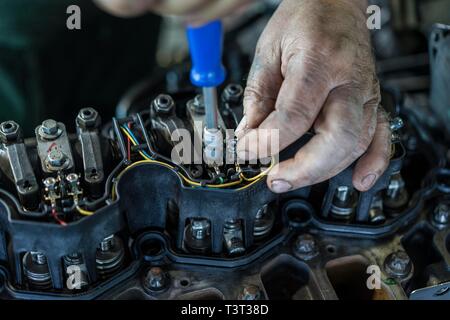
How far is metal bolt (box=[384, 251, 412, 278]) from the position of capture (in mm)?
1442

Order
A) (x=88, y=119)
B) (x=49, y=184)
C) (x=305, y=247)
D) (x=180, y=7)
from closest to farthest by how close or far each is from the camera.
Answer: (x=180, y=7) < (x=49, y=184) < (x=88, y=119) < (x=305, y=247)

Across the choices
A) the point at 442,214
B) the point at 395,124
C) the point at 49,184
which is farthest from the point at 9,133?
the point at 442,214

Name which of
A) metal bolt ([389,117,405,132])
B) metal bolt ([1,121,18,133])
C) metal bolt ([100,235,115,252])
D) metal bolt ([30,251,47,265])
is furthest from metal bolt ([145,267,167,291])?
metal bolt ([389,117,405,132])

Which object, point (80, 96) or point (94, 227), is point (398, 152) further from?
point (80, 96)

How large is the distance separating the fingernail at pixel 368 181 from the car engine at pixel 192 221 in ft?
0.15

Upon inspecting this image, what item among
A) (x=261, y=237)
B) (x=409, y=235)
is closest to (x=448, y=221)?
(x=409, y=235)

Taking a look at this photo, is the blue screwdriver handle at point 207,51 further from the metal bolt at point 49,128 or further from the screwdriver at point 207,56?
the metal bolt at point 49,128

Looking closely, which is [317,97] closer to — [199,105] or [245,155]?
[245,155]

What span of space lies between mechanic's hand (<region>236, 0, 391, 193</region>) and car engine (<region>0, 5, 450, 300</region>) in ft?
0.20

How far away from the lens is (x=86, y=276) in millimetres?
1329

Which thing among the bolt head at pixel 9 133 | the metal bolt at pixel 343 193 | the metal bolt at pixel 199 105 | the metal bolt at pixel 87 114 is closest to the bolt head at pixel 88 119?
the metal bolt at pixel 87 114

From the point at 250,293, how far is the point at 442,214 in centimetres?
57

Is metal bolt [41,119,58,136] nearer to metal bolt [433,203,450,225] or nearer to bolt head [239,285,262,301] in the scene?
bolt head [239,285,262,301]

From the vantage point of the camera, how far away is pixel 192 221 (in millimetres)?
1398
